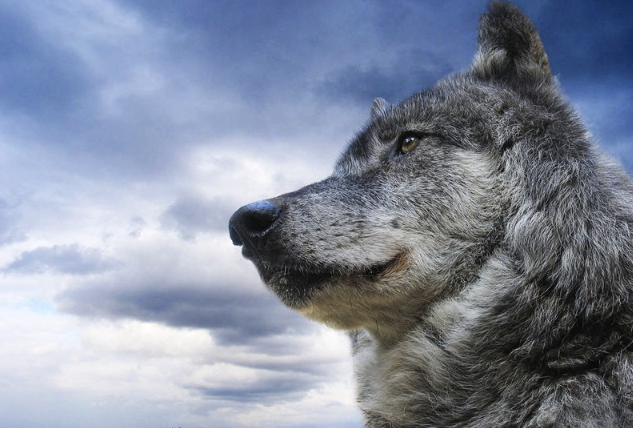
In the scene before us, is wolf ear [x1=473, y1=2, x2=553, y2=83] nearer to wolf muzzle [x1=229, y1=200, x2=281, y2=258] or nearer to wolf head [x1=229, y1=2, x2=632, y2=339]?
wolf head [x1=229, y1=2, x2=632, y2=339]

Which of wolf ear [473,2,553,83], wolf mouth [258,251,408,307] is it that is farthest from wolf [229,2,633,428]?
wolf ear [473,2,553,83]

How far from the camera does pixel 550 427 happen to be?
10.8ft

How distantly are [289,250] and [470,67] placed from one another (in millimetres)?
2492

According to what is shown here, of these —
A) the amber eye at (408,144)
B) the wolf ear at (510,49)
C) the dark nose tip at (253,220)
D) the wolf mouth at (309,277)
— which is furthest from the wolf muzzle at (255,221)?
the wolf ear at (510,49)

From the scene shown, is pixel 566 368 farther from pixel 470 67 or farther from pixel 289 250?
pixel 470 67

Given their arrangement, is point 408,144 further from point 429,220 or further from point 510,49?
point 510,49

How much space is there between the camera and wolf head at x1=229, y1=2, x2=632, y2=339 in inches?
153

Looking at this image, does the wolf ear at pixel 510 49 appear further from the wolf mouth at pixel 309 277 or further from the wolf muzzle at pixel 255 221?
the wolf muzzle at pixel 255 221

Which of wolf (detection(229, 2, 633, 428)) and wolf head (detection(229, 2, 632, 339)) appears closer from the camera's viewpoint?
wolf (detection(229, 2, 633, 428))

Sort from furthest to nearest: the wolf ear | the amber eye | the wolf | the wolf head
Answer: the wolf ear
the amber eye
the wolf head
the wolf

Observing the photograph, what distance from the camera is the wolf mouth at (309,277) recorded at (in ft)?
12.9

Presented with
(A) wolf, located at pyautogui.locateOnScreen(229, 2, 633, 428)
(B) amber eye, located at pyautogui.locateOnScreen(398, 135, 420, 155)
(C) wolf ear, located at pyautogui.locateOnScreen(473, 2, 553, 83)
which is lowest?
(A) wolf, located at pyautogui.locateOnScreen(229, 2, 633, 428)

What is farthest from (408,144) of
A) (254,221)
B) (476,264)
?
(254,221)

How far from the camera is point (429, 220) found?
413 centimetres
